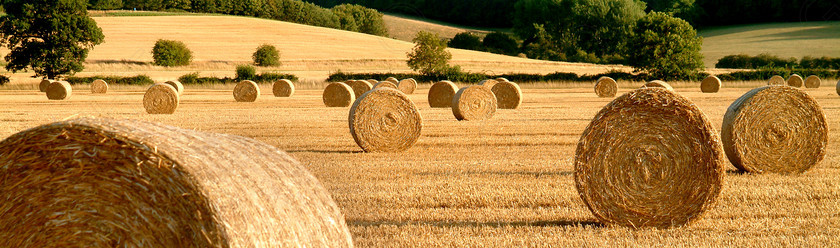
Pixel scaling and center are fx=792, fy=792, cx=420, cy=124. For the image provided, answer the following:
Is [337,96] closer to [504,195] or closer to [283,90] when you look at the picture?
[283,90]

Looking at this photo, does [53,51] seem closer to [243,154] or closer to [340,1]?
[243,154]

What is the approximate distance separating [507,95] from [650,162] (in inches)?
700

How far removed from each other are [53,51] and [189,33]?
105 feet

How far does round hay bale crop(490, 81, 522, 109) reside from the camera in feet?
83.5

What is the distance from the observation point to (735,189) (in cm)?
927

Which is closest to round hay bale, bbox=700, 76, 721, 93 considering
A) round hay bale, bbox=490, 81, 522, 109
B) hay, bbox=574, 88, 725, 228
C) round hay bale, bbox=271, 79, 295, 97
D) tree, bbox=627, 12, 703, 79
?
tree, bbox=627, 12, 703, 79

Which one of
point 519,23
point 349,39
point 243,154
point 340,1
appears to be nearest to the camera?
point 243,154

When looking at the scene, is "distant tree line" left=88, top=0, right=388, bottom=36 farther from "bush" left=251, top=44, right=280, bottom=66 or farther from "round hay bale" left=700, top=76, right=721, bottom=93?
"round hay bale" left=700, top=76, right=721, bottom=93

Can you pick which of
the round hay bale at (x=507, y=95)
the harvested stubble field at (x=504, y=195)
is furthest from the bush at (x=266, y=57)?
the harvested stubble field at (x=504, y=195)

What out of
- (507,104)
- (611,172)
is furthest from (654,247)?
(507,104)

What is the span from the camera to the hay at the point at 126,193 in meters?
3.99

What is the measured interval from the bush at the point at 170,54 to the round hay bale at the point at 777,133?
179 feet

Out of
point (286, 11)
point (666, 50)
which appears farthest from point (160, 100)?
point (286, 11)

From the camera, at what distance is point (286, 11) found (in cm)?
10212
